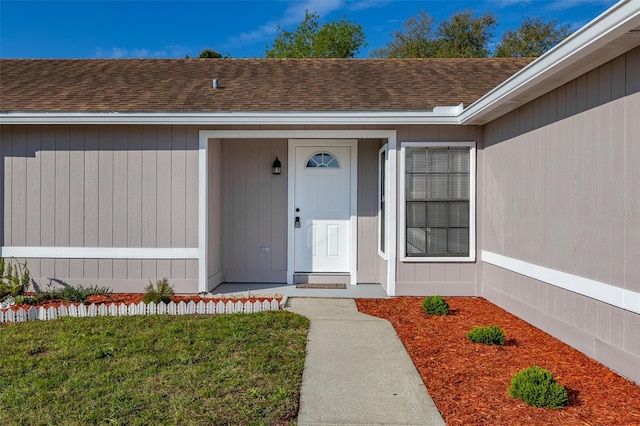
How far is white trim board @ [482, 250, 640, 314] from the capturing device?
3598 millimetres

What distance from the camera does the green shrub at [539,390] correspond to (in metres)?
3.02

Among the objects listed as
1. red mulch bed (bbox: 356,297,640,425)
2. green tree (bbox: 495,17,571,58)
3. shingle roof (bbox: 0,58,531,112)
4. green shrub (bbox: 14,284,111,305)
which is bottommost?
red mulch bed (bbox: 356,297,640,425)

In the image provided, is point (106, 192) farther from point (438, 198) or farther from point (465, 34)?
point (465, 34)

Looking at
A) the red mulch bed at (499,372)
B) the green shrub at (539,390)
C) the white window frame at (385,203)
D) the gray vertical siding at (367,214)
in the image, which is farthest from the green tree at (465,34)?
the green shrub at (539,390)

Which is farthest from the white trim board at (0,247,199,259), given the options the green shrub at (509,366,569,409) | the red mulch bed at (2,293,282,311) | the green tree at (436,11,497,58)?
the green tree at (436,11,497,58)

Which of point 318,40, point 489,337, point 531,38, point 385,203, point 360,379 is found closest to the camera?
point 360,379

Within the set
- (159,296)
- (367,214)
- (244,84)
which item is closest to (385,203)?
(367,214)

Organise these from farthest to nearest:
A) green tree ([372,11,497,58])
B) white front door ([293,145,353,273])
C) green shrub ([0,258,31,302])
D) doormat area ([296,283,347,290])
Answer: green tree ([372,11,497,58]) < white front door ([293,145,353,273]) < doormat area ([296,283,347,290]) < green shrub ([0,258,31,302])

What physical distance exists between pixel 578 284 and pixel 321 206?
4179 mm

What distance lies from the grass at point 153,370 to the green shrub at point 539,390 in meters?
1.51

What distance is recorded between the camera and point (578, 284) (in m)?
4.28

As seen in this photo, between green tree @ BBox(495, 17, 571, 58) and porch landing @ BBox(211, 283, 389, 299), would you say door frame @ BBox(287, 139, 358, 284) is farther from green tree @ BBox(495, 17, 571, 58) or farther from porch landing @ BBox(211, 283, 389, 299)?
green tree @ BBox(495, 17, 571, 58)

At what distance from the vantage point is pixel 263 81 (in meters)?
8.12

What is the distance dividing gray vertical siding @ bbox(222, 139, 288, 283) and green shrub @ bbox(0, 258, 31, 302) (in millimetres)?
2813
